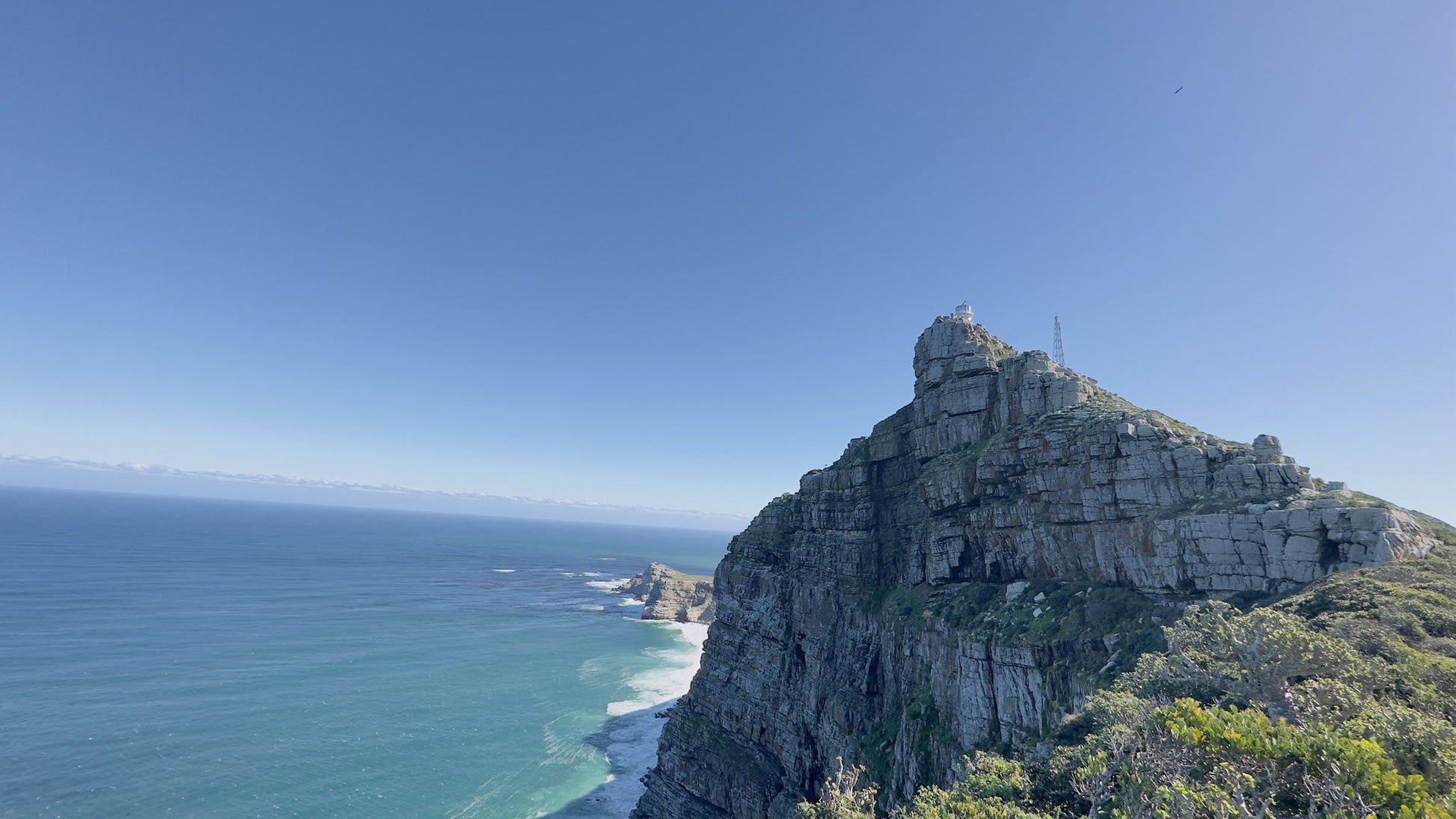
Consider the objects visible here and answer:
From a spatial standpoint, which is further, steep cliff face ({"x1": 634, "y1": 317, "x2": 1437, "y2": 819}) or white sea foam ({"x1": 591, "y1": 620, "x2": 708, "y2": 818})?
white sea foam ({"x1": 591, "y1": 620, "x2": 708, "y2": 818})

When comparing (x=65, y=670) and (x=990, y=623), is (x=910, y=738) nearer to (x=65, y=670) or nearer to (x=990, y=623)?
(x=990, y=623)

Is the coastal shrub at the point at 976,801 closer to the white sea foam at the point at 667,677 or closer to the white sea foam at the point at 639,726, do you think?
the white sea foam at the point at 639,726

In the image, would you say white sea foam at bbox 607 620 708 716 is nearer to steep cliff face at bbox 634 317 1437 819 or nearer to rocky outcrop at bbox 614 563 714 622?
rocky outcrop at bbox 614 563 714 622

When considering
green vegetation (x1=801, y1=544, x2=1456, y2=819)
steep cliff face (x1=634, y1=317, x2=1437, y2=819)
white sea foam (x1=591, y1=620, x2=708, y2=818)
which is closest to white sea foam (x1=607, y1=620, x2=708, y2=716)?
white sea foam (x1=591, y1=620, x2=708, y2=818)

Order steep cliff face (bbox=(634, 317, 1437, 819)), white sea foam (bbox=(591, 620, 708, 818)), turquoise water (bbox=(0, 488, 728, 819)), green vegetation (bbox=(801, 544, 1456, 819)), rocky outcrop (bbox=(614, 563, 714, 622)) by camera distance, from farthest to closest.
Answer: rocky outcrop (bbox=(614, 563, 714, 622)), white sea foam (bbox=(591, 620, 708, 818)), turquoise water (bbox=(0, 488, 728, 819)), steep cliff face (bbox=(634, 317, 1437, 819)), green vegetation (bbox=(801, 544, 1456, 819))

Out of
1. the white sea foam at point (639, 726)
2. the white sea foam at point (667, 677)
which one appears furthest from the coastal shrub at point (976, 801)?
the white sea foam at point (667, 677)

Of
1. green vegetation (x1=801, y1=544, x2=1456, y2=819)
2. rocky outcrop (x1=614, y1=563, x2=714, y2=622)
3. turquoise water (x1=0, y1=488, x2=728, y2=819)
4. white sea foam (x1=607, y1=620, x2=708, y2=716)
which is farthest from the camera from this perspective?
rocky outcrop (x1=614, y1=563, x2=714, y2=622)

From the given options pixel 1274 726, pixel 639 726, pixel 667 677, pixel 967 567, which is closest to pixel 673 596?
pixel 667 677

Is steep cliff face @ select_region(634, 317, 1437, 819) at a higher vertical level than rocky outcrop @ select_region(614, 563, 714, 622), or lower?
higher
